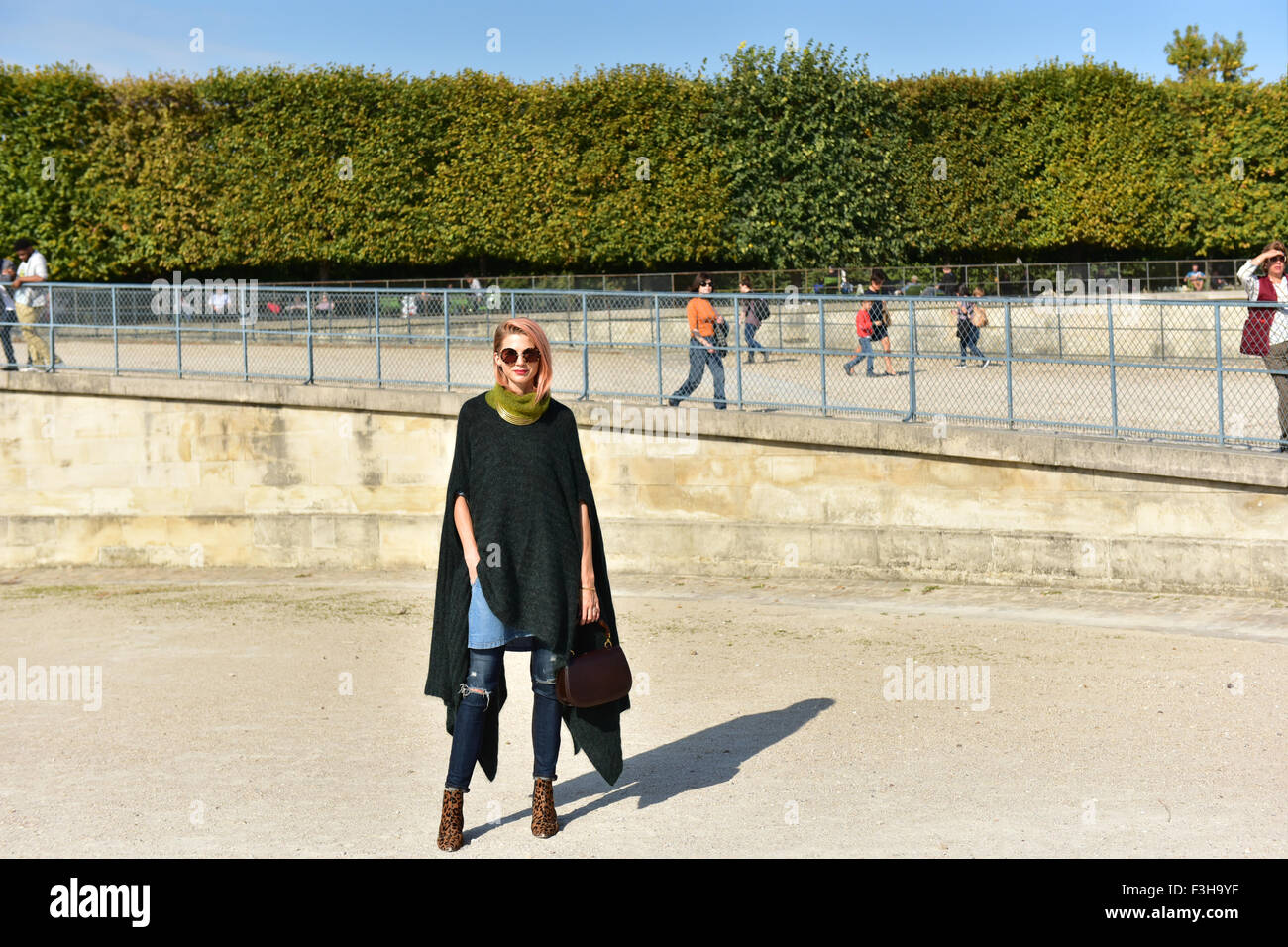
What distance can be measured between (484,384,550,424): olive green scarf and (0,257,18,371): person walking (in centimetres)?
1382

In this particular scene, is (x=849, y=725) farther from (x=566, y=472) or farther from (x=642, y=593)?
(x=642, y=593)

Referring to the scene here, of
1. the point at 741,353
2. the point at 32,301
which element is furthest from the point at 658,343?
the point at 32,301

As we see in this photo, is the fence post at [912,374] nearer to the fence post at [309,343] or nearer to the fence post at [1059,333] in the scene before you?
the fence post at [309,343]

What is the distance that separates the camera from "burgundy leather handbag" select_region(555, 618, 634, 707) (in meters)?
5.39

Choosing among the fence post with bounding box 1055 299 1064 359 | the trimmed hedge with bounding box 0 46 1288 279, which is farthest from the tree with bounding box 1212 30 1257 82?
the fence post with bounding box 1055 299 1064 359

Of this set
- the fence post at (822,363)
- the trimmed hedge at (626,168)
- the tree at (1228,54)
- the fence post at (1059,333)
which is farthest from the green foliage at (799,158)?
the tree at (1228,54)

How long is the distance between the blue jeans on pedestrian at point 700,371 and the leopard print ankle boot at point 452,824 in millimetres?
9035

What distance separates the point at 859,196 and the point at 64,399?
71.6 ft

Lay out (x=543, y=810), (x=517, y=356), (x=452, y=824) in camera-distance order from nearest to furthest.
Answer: (x=517, y=356) < (x=452, y=824) < (x=543, y=810)

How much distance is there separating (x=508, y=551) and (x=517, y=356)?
0.71 m

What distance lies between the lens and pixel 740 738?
24.0ft

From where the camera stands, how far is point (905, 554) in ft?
41.4

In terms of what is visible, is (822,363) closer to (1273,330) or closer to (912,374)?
(912,374)

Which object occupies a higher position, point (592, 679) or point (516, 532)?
point (516, 532)
